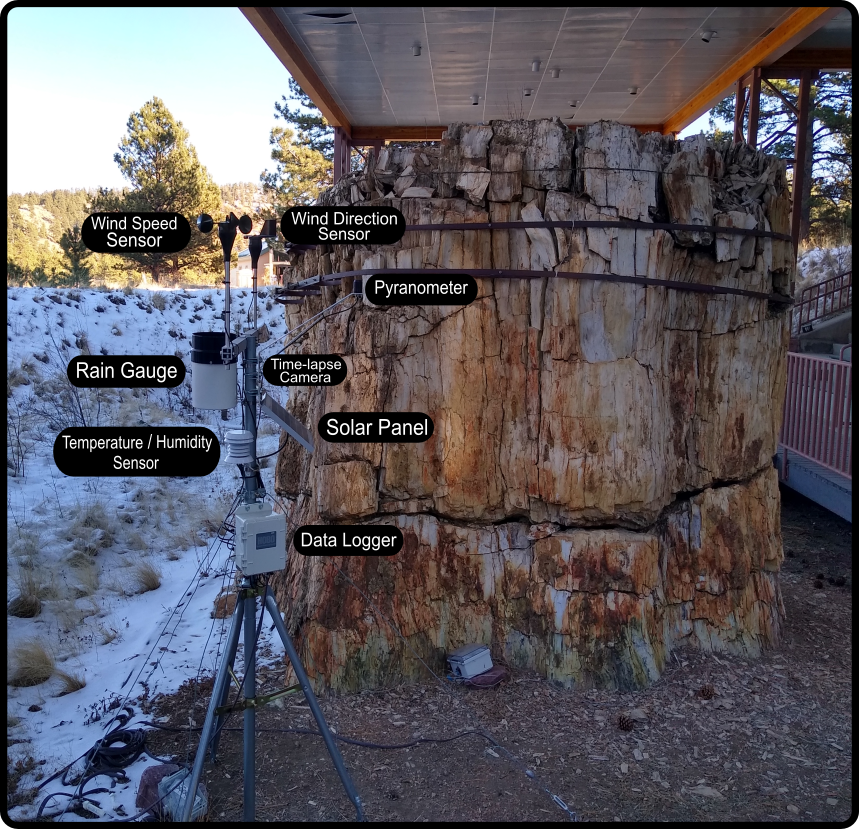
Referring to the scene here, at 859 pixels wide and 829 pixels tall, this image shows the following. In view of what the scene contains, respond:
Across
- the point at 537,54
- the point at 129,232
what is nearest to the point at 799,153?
the point at 537,54

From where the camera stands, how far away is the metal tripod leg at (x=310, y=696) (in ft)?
10.3

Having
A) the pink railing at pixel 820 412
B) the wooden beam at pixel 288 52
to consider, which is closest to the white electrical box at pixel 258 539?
the pink railing at pixel 820 412

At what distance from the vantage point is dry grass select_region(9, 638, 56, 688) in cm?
480

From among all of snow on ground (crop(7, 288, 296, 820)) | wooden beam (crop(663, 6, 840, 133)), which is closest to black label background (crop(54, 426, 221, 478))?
snow on ground (crop(7, 288, 296, 820))

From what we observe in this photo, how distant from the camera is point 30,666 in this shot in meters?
4.83

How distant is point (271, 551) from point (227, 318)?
1.08 m

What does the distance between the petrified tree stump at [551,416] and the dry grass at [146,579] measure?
6.95 feet

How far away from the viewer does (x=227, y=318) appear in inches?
119

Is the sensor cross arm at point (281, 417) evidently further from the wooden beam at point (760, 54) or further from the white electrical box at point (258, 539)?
the wooden beam at point (760, 54)

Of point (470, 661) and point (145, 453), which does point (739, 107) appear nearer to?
point (470, 661)

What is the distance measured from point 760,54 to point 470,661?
28.0 ft

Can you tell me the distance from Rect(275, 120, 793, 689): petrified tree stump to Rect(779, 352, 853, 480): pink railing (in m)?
3.02

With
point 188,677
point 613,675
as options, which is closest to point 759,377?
point 613,675

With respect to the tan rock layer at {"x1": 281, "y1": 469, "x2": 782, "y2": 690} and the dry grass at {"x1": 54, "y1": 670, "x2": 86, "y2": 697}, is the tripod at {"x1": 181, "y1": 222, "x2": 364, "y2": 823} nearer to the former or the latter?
the tan rock layer at {"x1": 281, "y1": 469, "x2": 782, "y2": 690}
